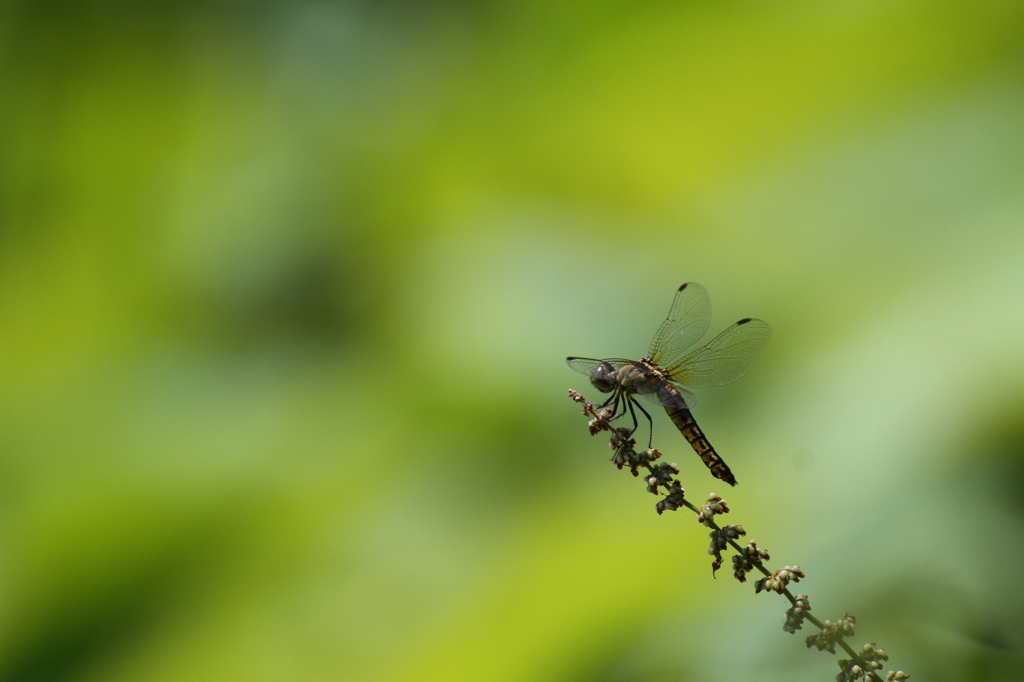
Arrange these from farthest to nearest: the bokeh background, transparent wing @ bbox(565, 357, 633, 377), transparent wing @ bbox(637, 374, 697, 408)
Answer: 1. the bokeh background
2. transparent wing @ bbox(565, 357, 633, 377)
3. transparent wing @ bbox(637, 374, 697, 408)

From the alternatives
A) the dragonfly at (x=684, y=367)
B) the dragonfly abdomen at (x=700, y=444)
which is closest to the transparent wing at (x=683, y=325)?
the dragonfly at (x=684, y=367)

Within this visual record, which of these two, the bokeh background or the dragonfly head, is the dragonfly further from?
the bokeh background

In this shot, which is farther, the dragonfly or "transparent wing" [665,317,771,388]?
"transparent wing" [665,317,771,388]

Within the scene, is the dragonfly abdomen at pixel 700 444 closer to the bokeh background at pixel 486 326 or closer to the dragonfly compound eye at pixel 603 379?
the dragonfly compound eye at pixel 603 379

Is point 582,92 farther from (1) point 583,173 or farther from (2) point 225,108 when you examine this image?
(2) point 225,108

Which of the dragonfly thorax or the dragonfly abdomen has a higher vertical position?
the dragonfly abdomen

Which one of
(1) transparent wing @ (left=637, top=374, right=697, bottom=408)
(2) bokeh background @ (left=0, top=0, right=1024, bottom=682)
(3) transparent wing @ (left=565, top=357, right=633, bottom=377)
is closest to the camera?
(1) transparent wing @ (left=637, top=374, right=697, bottom=408)

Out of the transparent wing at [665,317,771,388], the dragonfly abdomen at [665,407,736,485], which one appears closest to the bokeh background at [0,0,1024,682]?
the dragonfly abdomen at [665,407,736,485]
